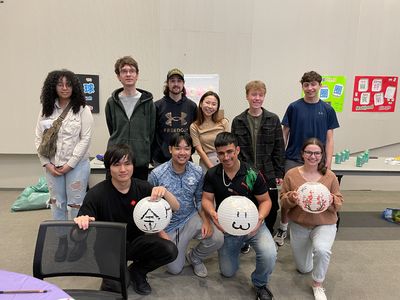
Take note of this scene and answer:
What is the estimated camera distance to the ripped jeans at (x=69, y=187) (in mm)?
2549

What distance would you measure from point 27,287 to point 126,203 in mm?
855

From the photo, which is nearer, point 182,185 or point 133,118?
point 182,185

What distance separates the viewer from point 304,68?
431cm

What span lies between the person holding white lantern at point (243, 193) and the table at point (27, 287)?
1.16 m

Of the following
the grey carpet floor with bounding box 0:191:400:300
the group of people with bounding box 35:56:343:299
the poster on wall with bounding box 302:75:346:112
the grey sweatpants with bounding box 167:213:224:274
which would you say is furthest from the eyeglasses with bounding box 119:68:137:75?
the poster on wall with bounding box 302:75:346:112

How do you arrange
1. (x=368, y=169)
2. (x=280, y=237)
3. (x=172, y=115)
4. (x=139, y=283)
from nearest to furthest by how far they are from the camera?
(x=139, y=283) < (x=172, y=115) < (x=280, y=237) < (x=368, y=169)

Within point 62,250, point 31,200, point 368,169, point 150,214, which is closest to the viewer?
point 62,250

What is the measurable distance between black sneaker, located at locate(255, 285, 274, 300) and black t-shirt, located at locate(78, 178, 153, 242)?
0.97 metres

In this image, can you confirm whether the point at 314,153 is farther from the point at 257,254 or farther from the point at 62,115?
the point at 62,115

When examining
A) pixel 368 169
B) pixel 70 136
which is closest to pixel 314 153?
pixel 368 169

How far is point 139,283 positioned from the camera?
2250 millimetres

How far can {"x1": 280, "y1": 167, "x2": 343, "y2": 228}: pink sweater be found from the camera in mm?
2305

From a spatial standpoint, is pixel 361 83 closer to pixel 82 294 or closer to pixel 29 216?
pixel 82 294

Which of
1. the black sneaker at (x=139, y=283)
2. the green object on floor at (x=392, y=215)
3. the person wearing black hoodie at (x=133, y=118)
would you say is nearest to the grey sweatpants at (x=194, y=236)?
the black sneaker at (x=139, y=283)
